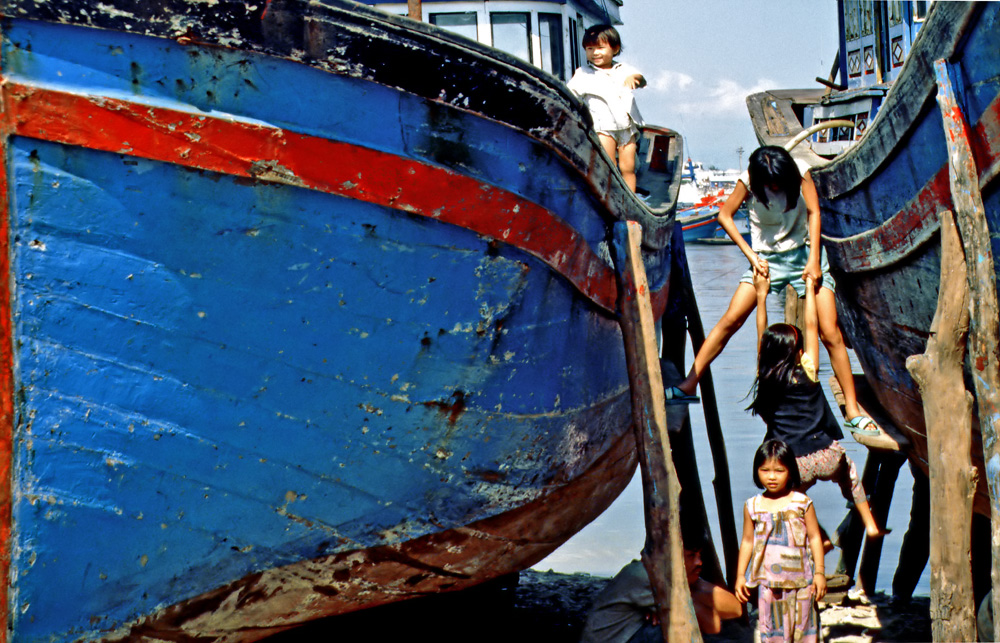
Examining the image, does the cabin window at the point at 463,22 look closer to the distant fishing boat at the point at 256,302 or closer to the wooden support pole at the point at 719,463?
the wooden support pole at the point at 719,463

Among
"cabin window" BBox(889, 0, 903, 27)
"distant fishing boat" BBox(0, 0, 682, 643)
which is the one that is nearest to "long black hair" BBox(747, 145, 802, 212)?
"distant fishing boat" BBox(0, 0, 682, 643)

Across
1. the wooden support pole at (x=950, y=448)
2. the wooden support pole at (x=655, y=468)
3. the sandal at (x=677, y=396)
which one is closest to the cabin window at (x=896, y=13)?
the sandal at (x=677, y=396)

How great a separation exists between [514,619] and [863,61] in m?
Result: 8.64

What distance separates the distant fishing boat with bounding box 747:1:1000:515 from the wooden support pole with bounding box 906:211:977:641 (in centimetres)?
27

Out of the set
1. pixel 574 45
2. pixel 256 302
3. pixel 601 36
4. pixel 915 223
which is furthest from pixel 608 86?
pixel 256 302

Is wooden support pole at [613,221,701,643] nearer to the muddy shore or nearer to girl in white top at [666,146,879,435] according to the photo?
girl in white top at [666,146,879,435]

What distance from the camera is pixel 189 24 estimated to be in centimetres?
330

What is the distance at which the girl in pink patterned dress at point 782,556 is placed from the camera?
4548 millimetres

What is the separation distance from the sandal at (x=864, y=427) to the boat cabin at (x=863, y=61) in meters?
3.83

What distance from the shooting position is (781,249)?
223 inches

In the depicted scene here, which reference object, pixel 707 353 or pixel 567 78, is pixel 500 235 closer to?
pixel 707 353

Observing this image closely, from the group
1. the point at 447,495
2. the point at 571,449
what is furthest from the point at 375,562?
the point at 571,449

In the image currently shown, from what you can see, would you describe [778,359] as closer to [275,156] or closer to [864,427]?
[864,427]

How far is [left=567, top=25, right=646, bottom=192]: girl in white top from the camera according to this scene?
609 cm
